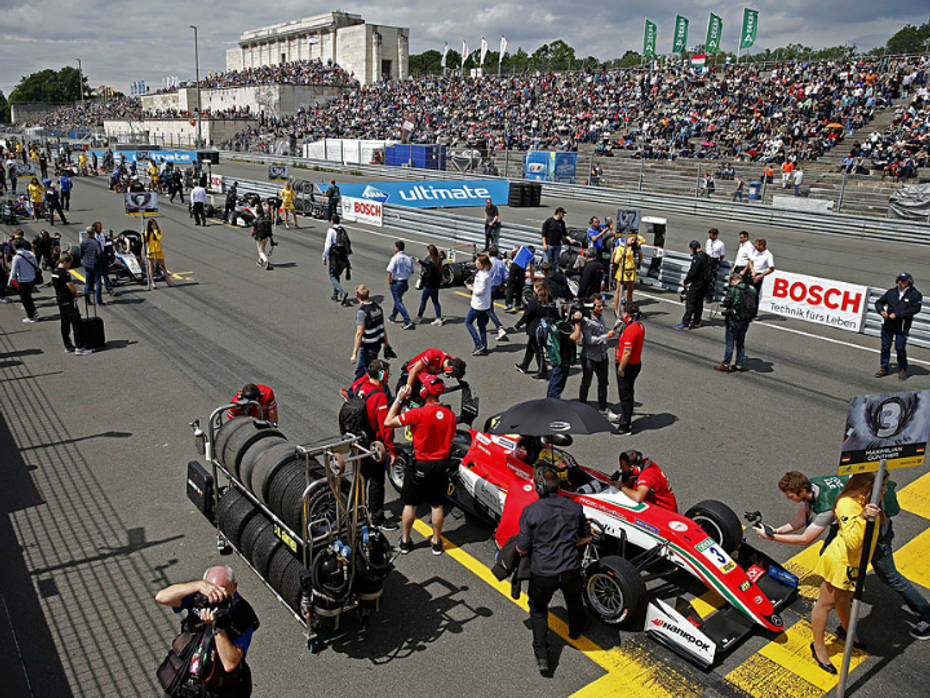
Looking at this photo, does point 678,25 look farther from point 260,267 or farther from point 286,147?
point 260,267

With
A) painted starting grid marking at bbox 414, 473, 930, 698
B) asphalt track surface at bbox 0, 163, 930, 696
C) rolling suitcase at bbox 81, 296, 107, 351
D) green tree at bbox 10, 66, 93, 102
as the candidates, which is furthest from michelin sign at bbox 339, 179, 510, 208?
green tree at bbox 10, 66, 93, 102

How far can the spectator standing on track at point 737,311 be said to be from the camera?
11641 millimetres

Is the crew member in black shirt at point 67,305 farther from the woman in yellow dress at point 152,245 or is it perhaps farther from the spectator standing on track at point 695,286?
the spectator standing on track at point 695,286

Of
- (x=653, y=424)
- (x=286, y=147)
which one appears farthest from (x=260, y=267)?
(x=286, y=147)

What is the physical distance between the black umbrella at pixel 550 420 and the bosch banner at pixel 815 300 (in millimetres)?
10725

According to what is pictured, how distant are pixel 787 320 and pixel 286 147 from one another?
56.5 m

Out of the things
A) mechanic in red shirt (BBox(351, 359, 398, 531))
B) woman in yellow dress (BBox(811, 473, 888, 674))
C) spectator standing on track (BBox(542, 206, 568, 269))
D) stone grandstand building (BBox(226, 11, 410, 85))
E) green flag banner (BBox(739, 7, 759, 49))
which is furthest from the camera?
stone grandstand building (BBox(226, 11, 410, 85))

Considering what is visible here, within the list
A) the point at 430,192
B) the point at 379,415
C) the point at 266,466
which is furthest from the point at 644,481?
the point at 430,192

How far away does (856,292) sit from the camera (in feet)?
48.8

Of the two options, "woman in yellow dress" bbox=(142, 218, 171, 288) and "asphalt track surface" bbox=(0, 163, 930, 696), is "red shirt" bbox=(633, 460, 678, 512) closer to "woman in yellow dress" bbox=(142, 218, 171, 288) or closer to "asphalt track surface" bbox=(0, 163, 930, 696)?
"asphalt track surface" bbox=(0, 163, 930, 696)

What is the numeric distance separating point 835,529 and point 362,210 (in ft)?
81.8

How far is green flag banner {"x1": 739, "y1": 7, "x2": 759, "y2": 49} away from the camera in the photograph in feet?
184

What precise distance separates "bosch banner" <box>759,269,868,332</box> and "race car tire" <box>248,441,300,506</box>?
13229mm

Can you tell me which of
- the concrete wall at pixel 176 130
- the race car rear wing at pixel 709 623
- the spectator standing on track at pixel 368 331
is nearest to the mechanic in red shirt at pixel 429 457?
the race car rear wing at pixel 709 623
